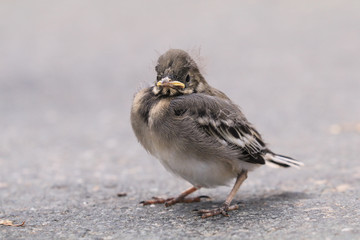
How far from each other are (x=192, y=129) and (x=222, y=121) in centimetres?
42

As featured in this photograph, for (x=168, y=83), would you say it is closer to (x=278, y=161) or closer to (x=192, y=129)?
(x=192, y=129)

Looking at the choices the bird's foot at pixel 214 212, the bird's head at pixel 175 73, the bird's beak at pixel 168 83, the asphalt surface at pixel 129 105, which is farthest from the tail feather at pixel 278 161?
the bird's beak at pixel 168 83

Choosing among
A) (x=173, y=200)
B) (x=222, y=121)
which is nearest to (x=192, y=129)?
(x=222, y=121)

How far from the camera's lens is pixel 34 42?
58.3 feet

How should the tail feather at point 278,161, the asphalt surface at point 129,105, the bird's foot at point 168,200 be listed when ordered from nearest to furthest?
the asphalt surface at point 129,105 → the bird's foot at point 168,200 → the tail feather at point 278,161

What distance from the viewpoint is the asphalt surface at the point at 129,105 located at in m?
6.02

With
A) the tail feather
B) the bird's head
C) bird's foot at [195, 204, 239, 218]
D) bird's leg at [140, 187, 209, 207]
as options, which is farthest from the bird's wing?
bird's leg at [140, 187, 209, 207]

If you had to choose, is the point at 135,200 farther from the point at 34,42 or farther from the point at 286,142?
the point at 34,42

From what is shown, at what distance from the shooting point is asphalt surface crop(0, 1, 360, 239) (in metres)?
6.02

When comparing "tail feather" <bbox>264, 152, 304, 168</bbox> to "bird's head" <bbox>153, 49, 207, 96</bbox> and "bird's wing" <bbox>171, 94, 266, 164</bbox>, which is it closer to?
"bird's wing" <bbox>171, 94, 266, 164</bbox>

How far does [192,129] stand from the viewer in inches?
238

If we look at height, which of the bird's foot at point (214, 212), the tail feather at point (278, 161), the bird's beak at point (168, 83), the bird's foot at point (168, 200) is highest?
the bird's beak at point (168, 83)

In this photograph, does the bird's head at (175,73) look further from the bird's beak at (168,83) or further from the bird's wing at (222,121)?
the bird's wing at (222,121)

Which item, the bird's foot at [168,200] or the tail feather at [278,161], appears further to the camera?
the tail feather at [278,161]
